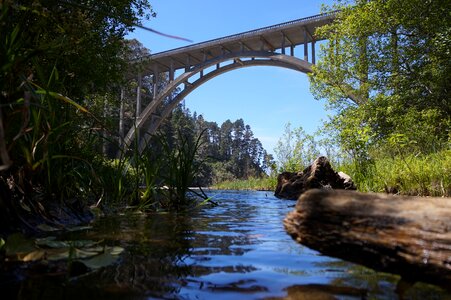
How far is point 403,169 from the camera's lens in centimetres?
667

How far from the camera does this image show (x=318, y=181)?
9766 millimetres

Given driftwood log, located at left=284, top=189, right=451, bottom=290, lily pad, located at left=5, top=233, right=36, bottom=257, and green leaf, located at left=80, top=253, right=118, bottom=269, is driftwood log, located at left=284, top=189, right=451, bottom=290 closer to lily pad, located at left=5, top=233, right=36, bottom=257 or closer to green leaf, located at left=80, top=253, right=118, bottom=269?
green leaf, located at left=80, top=253, right=118, bottom=269

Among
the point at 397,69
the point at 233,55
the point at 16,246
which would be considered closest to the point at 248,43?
the point at 233,55

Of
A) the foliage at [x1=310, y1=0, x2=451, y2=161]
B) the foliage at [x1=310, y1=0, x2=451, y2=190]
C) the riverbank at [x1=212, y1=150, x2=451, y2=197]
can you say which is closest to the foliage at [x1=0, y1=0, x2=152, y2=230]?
the riverbank at [x1=212, y1=150, x2=451, y2=197]

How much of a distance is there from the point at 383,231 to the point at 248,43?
2370cm

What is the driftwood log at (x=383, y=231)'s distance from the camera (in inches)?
43.9

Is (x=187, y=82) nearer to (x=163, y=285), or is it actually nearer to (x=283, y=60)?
(x=283, y=60)

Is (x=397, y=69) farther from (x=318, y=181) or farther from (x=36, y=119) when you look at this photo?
(x=36, y=119)

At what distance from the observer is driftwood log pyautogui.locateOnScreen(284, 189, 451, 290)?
1.12 metres

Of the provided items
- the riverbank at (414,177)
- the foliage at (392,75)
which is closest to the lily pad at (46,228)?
the riverbank at (414,177)

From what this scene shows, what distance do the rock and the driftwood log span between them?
822cm

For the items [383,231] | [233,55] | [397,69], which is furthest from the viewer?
[233,55]

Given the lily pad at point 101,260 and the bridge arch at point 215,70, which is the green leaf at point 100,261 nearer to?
the lily pad at point 101,260

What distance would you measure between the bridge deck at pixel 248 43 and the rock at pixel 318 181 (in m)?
11.4
